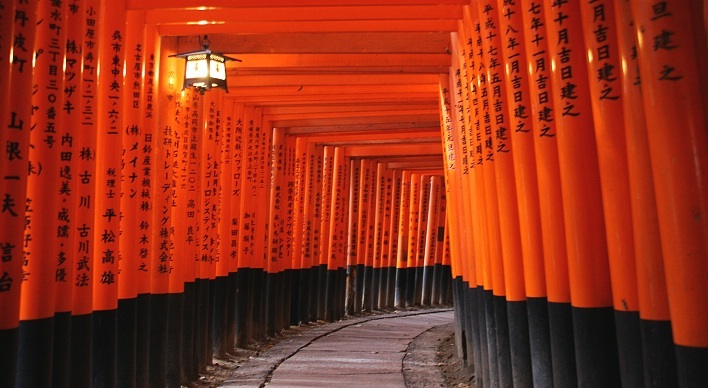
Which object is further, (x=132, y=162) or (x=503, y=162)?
(x=132, y=162)

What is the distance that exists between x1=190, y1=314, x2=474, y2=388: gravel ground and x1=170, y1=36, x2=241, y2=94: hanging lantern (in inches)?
120

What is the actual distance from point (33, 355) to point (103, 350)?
105 cm

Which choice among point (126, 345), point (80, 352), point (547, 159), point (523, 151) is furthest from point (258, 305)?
point (547, 159)

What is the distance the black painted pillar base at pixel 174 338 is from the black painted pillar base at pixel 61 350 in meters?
2.01

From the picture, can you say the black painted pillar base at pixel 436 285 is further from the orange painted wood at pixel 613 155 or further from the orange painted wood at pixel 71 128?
the orange painted wood at pixel 613 155

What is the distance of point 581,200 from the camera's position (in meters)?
2.98

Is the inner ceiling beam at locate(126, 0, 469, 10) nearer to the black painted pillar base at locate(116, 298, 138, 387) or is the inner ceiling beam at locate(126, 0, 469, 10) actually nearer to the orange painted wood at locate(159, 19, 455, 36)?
the orange painted wood at locate(159, 19, 455, 36)

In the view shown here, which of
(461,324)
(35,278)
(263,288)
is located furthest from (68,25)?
(263,288)

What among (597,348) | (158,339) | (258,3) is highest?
(258,3)

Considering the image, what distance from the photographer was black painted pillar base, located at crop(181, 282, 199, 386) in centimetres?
612

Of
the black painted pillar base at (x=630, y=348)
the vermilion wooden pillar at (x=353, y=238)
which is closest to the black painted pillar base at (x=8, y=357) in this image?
the black painted pillar base at (x=630, y=348)

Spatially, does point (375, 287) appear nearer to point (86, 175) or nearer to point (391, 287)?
point (391, 287)

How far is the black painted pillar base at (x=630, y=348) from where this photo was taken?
2.54 m

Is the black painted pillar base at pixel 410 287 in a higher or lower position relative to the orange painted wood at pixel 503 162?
lower
